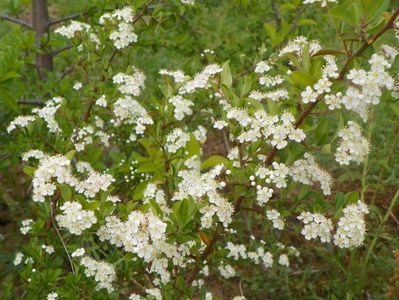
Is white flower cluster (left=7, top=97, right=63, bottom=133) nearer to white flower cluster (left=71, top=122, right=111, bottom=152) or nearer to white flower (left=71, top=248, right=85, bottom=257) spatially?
white flower cluster (left=71, top=122, right=111, bottom=152)

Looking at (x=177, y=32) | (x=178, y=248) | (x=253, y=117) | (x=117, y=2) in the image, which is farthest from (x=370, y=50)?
(x=177, y=32)

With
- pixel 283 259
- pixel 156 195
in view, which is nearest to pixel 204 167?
pixel 156 195

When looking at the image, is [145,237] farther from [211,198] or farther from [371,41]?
[371,41]

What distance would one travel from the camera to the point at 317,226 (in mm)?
1722

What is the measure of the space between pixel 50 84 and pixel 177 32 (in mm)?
894

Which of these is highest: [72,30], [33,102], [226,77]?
[226,77]

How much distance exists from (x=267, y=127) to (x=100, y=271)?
750 millimetres

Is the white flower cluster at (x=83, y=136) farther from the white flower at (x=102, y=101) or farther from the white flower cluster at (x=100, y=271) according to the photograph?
the white flower cluster at (x=100, y=271)

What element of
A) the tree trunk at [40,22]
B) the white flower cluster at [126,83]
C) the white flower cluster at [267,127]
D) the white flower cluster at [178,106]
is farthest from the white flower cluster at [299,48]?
the tree trunk at [40,22]

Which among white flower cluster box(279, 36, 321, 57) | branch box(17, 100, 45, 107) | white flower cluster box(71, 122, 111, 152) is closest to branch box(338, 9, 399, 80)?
white flower cluster box(279, 36, 321, 57)

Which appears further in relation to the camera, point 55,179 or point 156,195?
point 156,195

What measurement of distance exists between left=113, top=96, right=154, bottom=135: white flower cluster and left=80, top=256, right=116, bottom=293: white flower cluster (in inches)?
20.1

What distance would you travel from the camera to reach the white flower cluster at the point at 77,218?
1672 mm

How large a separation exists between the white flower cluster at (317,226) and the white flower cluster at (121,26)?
1.09 metres
